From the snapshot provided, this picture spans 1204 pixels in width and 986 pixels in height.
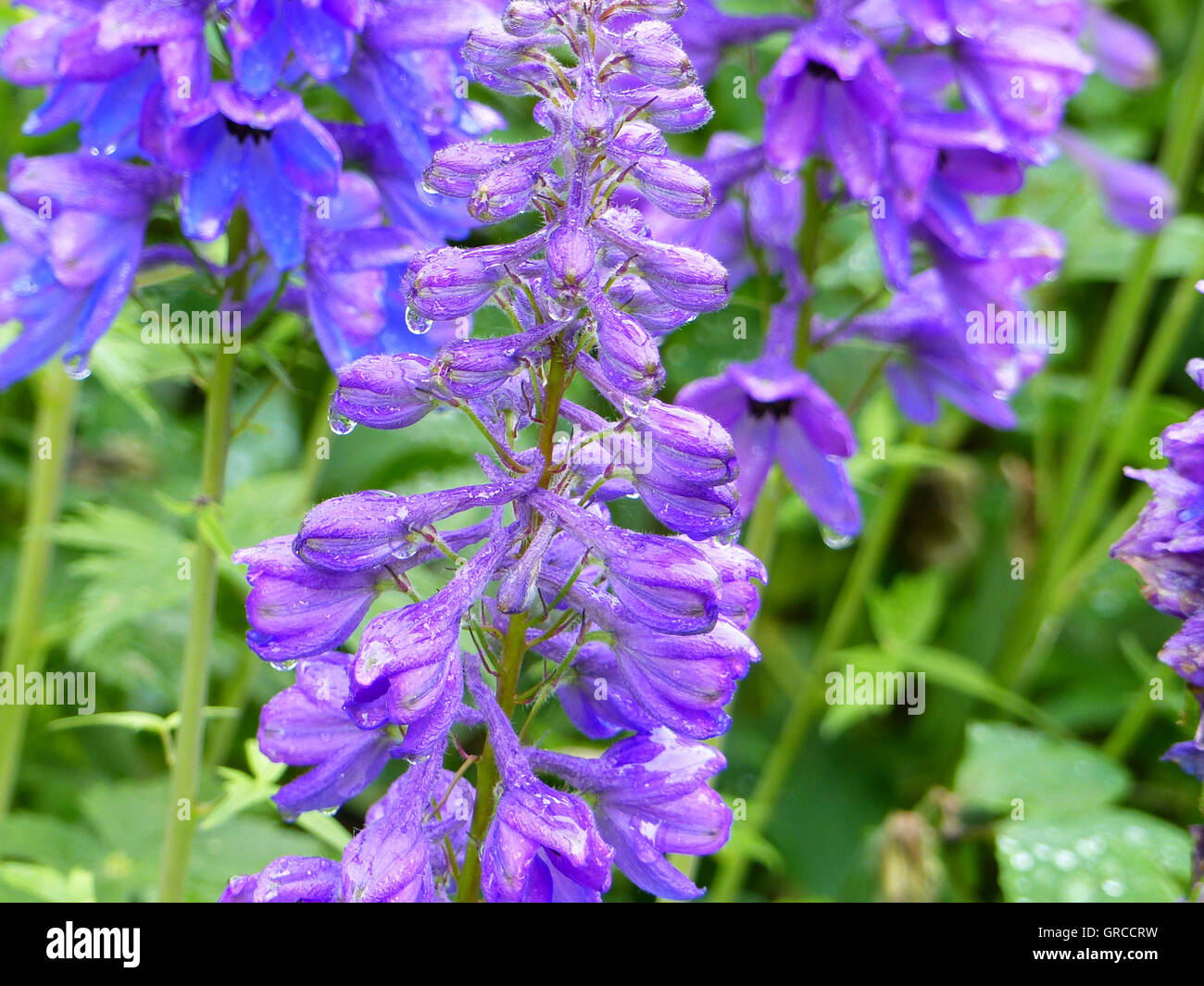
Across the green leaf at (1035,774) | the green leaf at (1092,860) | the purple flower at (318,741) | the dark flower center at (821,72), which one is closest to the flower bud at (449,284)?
the purple flower at (318,741)

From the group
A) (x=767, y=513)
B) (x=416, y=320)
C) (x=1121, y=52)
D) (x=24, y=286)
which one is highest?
(x=1121, y=52)

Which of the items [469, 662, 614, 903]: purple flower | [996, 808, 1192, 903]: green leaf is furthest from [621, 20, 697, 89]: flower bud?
[996, 808, 1192, 903]: green leaf

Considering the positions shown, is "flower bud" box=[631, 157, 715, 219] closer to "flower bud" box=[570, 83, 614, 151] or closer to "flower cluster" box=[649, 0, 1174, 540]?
"flower bud" box=[570, 83, 614, 151]

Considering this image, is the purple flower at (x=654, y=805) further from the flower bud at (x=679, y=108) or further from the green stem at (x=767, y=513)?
the green stem at (x=767, y=513)

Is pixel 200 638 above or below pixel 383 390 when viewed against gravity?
below

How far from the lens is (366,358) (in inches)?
56.2

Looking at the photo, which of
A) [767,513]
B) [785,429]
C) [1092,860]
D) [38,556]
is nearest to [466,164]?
[785,429]

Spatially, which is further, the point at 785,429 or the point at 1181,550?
the point at 785,429

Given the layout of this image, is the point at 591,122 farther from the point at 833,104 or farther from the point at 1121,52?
the point at 1121,52

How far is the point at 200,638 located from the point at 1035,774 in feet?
5.77

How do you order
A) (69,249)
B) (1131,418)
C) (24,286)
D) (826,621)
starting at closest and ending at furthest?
(69,249) → (24,286) → (1131,418) → (826,621)

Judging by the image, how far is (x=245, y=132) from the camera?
2.00 meters

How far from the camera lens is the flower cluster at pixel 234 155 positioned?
6.20 ft
